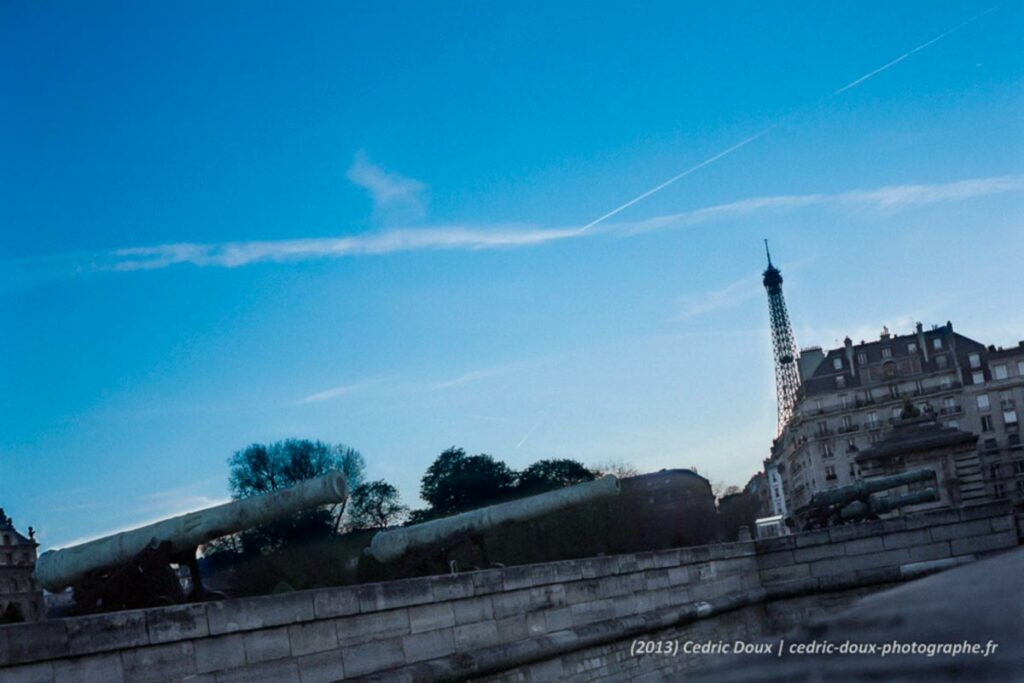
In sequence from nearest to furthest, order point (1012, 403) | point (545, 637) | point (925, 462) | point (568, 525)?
point (545, 637) < point (925, 462) < point (568, 525) < point (1012, 403)

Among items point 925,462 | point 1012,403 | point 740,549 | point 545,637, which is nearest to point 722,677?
point 545,637

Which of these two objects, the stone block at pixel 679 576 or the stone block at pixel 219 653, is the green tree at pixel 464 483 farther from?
the stone block at pixel 219 653

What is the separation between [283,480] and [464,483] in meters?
15.2

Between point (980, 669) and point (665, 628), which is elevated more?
point (980, 669)

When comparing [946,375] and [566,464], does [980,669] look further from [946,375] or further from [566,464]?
[946,375]

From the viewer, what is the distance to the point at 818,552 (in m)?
20.7

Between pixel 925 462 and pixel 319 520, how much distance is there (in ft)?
63.3

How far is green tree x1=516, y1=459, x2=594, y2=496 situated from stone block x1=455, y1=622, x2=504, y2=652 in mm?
42162

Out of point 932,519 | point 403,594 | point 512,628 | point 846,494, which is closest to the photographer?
point 403,594

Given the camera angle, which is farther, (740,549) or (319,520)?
(319,520)

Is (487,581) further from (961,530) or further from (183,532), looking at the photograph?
(961,530)

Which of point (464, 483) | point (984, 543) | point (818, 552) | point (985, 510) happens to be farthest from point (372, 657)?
point (464, 483)

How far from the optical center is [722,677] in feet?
5.24

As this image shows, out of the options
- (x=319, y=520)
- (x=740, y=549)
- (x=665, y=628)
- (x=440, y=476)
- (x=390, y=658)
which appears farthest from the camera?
(x=440, y=476)
